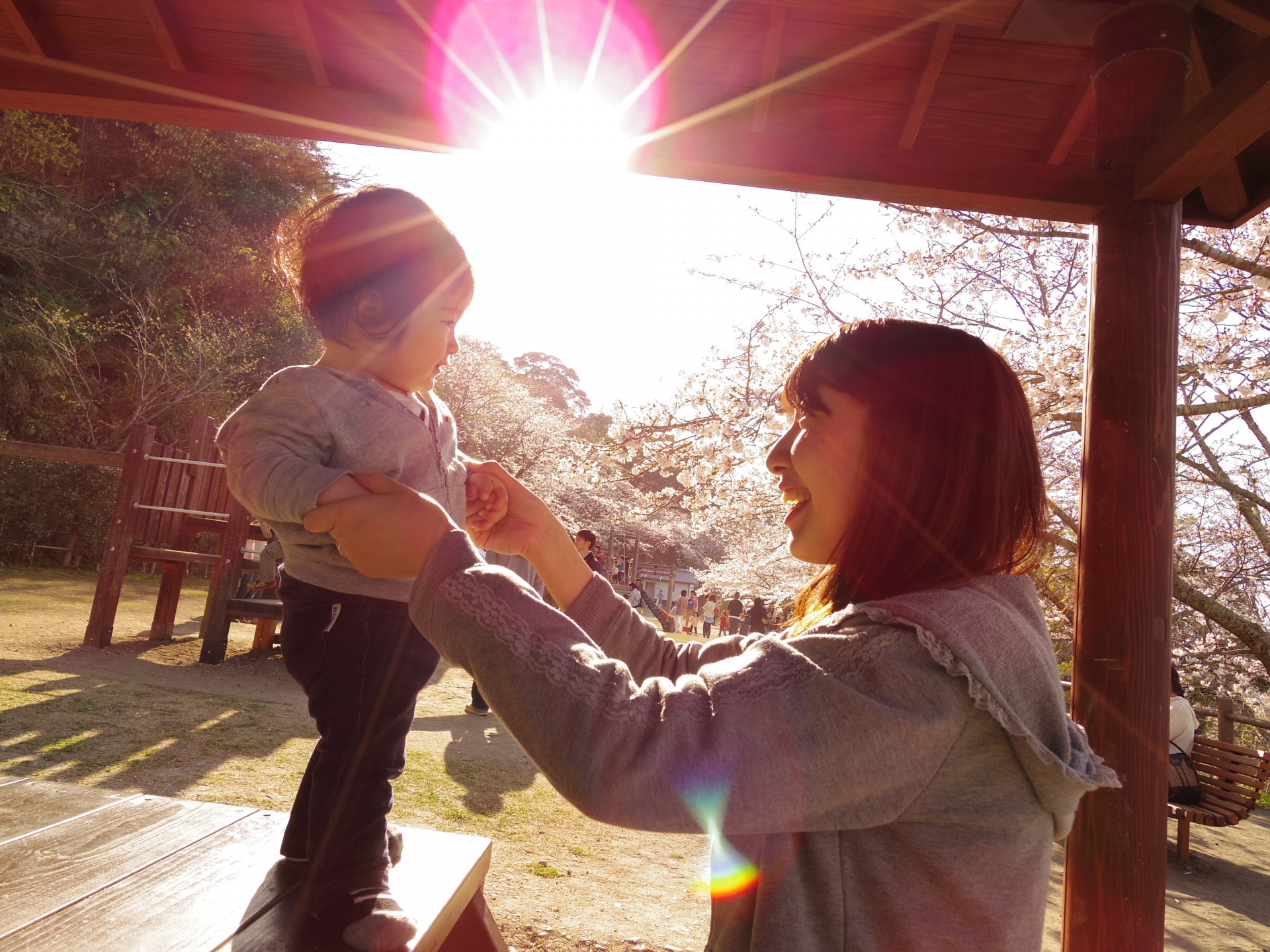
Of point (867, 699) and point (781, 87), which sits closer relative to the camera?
point (867, 699)

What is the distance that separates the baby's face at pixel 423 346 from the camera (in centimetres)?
184

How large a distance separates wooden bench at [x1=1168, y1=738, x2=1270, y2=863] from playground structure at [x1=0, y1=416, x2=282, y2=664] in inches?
285

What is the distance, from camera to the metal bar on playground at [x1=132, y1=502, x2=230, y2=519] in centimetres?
767

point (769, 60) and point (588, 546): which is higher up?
point (769, 60)

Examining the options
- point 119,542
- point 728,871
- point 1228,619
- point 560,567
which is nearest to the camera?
point 728,871

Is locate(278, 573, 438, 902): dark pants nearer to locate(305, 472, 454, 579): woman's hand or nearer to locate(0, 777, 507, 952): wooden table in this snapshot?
locate(0, 777, 507, 952): wooden table

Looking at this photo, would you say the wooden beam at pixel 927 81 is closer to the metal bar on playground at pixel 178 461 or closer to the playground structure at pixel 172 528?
the playground structure at pixel 172 528

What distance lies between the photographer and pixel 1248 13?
2131 millimetres

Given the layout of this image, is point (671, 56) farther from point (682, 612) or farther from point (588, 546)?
point (682, 612)

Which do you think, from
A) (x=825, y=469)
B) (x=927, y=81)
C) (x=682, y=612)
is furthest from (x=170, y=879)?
(x=682, y=612)

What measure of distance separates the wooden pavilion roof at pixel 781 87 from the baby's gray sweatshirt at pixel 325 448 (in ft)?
3.44

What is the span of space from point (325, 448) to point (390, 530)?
83 cm

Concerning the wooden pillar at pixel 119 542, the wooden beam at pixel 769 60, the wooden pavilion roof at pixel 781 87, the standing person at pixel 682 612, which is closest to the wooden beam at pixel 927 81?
the wooden pavilion roof at pixel 781 87

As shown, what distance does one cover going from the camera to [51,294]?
52.3ft
